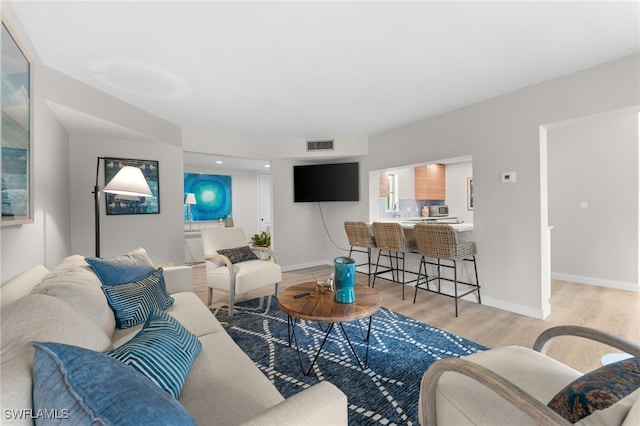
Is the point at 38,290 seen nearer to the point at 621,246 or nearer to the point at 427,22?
the point at 427,22

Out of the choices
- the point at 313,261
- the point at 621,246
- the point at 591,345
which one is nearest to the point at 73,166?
the point at 313,261

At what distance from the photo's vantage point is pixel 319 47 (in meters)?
2.01

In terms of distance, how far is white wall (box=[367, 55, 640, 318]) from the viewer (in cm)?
237

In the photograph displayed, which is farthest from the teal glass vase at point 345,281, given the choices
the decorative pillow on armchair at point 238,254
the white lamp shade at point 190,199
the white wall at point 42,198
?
the white lamp shade at point 190,199

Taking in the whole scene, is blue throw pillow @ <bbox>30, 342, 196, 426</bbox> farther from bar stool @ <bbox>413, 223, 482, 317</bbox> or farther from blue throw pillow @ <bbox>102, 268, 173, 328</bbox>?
bar stool @ <bbox>413, 223, 482, 317</bbox>

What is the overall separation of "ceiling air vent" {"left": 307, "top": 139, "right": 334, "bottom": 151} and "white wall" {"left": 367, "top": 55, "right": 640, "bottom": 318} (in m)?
1.96

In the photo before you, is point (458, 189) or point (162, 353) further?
point (458, 189)

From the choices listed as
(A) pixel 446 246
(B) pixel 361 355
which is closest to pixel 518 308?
(A) pixel 446 246

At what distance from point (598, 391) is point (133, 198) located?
429cm

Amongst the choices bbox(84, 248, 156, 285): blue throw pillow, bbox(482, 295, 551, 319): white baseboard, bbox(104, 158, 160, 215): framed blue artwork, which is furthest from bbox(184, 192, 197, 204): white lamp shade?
bbox(482, 295, 551, 319): white baseboard

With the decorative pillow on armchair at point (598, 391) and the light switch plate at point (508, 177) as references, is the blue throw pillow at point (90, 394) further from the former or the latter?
the light switch plate at point (508, 177)

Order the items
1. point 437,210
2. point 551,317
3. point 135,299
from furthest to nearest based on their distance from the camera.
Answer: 1. point 437,210
2. point 551,317
3. point 135,299

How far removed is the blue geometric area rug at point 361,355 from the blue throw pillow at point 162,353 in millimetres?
831

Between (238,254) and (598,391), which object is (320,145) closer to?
(238,254)
